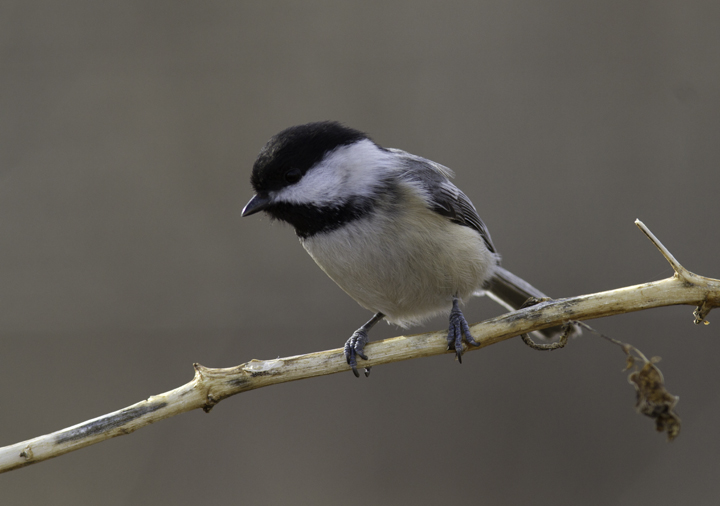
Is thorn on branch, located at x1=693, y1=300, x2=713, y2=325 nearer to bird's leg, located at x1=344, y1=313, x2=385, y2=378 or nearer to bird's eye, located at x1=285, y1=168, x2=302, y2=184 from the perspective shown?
bird's leg, located at x1=344, y1=313, x2=385, y2=378

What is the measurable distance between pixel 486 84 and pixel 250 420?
188cm

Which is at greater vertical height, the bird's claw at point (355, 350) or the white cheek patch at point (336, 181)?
the white cheek patch at point (336, 181)

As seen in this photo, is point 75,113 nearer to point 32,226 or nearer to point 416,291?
point 32,226

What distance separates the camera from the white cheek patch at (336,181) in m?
1.36

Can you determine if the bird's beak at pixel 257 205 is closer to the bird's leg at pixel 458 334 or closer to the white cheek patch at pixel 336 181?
the white cheek patch at pixel 336 181

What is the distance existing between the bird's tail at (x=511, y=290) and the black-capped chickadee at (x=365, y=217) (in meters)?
0.21

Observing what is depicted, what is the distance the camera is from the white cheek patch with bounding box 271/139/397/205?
4.46 ft

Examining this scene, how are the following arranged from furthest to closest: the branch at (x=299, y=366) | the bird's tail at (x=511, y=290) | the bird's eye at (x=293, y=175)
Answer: the bird's tail at (x=511, y=290)
the bird's eye at (x=293, y=175)
the branch at (x=299, y=366)

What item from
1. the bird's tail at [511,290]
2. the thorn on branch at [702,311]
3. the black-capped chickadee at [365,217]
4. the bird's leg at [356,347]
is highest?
the black-capped chickadee at [365,217]

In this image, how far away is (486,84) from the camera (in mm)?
2668

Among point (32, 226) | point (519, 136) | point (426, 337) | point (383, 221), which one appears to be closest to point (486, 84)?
point (519, 136)

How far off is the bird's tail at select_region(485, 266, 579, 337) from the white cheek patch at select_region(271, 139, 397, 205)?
0.56 metres

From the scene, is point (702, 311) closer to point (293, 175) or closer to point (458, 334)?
point (458, 334)

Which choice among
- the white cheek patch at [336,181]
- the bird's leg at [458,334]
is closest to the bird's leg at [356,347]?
the bird's leg at [458,334]
